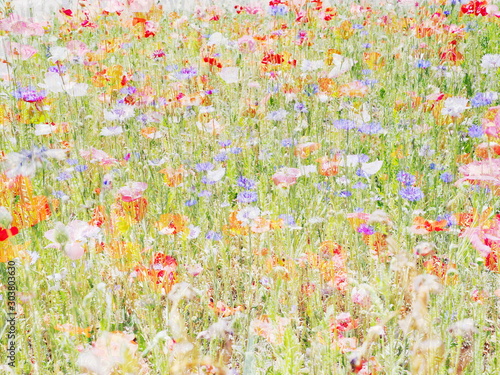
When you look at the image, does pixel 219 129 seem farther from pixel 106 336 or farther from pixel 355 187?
pixel 106 336

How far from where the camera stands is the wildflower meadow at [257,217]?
1185 mm

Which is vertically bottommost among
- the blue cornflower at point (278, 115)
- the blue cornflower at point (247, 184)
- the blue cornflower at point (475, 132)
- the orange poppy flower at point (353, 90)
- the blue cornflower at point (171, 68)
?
the blue cornflower at point (247, 184)

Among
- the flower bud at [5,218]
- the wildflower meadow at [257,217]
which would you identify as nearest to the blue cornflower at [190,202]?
the wildflower meadow at [257,217]

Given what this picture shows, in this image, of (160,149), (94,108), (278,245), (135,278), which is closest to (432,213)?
(278,245)

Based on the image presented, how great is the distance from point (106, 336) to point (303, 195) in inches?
46.5

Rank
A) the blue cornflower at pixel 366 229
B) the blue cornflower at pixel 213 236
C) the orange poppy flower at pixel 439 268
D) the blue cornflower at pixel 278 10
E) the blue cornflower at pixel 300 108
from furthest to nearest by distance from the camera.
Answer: the blue cornflower at pixel 278 10, the blue cornflower at pixel 300 108, the blue cornflower at pixel 213 236, the blue cornflower at pixel 366 229, the orange poppy flower at pixel 439 268

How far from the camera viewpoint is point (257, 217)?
1.61 m

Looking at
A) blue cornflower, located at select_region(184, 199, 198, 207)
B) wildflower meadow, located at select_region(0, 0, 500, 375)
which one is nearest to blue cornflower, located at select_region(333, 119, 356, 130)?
wildflower meadow, located at select_region(0, 0, 500, 375)

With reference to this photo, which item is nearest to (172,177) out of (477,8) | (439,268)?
(439,268)

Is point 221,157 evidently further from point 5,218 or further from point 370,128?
point 5,218

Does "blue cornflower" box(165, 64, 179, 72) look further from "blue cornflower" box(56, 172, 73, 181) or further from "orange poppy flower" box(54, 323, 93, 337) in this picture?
"orange poppy flower" box(54, 323, 93, 337)

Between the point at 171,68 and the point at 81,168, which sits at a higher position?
the point at 171,68

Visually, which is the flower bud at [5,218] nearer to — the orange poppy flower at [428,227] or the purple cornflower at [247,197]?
the purple cornflower at [247,197]

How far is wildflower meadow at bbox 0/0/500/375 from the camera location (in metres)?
1.18
